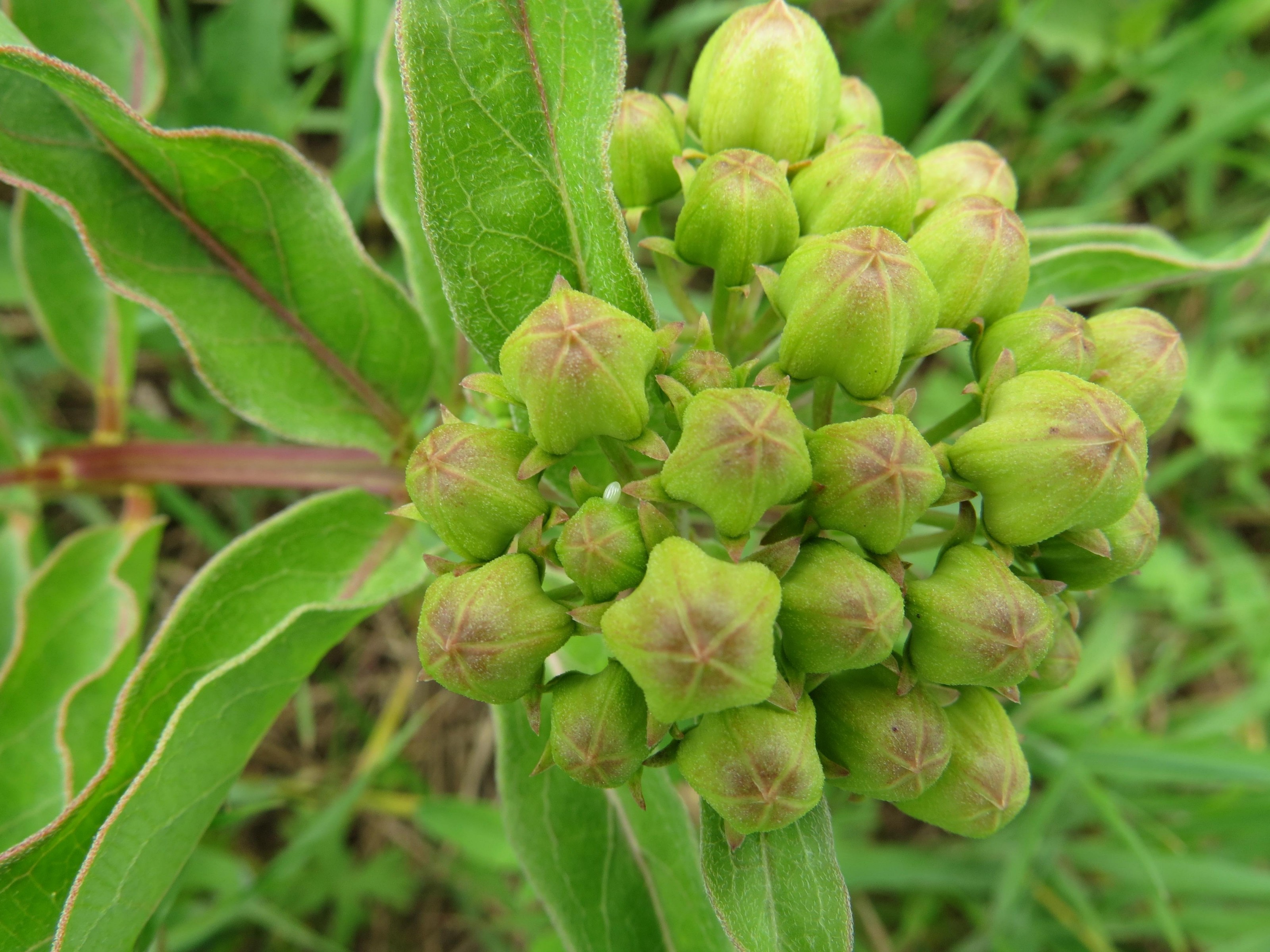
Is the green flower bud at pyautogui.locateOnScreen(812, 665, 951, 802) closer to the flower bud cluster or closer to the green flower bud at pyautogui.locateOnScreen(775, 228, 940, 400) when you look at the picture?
the flower bud cluster

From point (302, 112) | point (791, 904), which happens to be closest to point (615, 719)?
point (791, 904)

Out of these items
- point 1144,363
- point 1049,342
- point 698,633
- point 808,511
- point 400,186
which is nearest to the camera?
point 698,633

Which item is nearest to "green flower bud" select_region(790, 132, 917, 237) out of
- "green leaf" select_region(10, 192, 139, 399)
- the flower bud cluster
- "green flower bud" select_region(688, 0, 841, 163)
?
the flower bud cluster

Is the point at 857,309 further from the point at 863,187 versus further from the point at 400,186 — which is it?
the point at 400,186

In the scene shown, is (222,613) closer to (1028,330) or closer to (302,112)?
(1028,330)

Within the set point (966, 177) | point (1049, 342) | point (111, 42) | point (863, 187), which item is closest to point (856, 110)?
point (966, 177)

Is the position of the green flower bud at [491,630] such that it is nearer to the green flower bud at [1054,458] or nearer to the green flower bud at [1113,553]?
the green flower bud at [1054,458]

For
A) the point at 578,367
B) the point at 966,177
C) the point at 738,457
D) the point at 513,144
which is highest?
the point at 513,144

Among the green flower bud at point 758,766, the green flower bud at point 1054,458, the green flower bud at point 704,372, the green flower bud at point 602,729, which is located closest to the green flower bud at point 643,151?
the green flower bud at point 704,372
